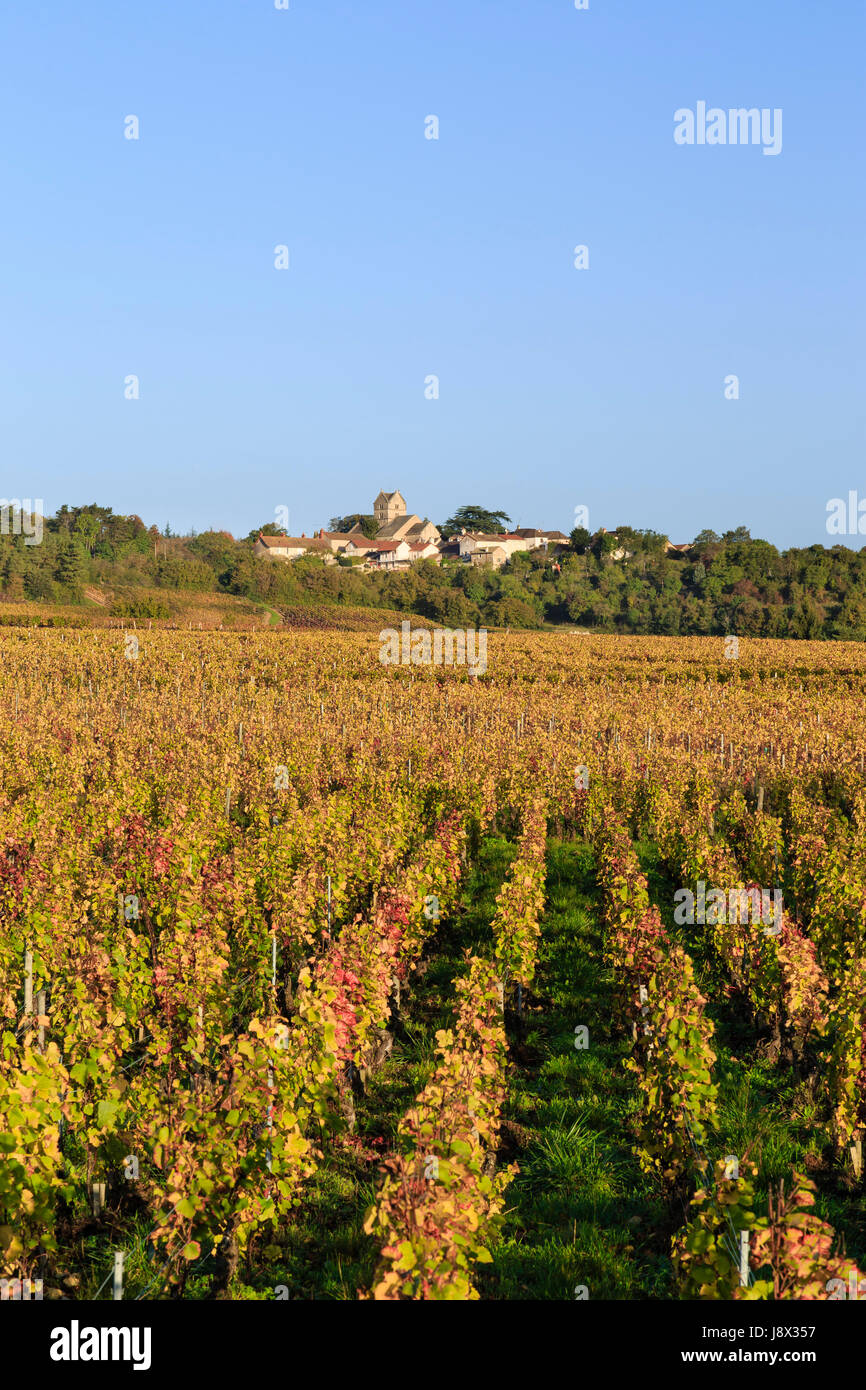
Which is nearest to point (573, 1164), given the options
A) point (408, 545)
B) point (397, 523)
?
point (408, 545)

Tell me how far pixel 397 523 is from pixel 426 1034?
132 metres

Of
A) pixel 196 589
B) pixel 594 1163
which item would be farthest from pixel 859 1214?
pixel 196 589

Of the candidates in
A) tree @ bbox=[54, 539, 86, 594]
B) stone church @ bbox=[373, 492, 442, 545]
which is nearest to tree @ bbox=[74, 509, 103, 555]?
tree @ bbox=[54, 539, 86, 594]

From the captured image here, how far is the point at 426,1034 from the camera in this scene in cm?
826

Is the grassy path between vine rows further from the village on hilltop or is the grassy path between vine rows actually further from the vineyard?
the village on hilltop

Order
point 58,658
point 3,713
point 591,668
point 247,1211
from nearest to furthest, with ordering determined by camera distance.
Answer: point 247,1211 → point 3,713 → point 58,658 → point 591,668

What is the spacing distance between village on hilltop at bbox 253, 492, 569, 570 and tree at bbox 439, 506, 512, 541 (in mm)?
1838

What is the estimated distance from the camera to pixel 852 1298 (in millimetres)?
3646

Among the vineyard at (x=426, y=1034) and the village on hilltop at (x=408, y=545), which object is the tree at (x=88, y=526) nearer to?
the village on hilltop at (x=408, y=545)

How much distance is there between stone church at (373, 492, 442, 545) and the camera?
5143 inches

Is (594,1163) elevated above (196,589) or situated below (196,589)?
below
